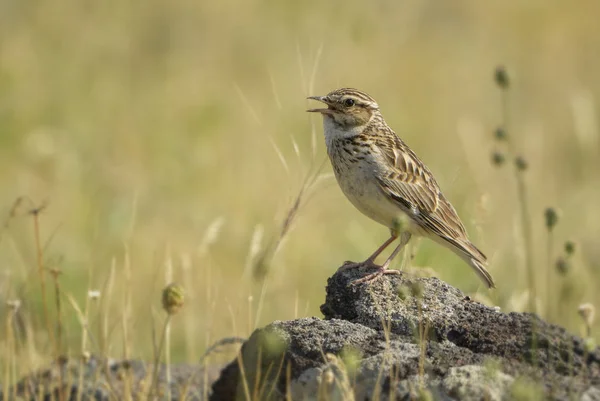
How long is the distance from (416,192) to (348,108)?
2.21ft

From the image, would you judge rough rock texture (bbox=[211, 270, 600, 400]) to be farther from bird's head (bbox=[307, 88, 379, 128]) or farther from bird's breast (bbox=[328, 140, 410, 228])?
bird's head (bbox=[307, 88, 379, 128])

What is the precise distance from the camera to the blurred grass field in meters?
10.9

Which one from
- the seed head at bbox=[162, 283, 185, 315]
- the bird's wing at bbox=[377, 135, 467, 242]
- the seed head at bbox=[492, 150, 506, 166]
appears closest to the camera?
the seed head at bbox=[492, 150, 506, 166]

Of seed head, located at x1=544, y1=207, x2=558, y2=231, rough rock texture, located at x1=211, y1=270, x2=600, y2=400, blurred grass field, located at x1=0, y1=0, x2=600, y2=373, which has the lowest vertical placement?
rough rock texture, located at x1=211, y1=270, x2=600, y2=400

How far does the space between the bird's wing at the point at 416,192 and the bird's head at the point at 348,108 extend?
9.0 inches

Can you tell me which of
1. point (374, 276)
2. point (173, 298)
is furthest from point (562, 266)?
point (374, 276)

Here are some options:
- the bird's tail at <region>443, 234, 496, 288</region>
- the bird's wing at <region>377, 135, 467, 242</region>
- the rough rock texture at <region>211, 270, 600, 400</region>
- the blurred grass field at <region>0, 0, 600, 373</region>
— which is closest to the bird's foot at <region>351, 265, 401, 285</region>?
the rough rock texture at <region>211, 270, 600, 400</region>

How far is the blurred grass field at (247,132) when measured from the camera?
10.9 metres

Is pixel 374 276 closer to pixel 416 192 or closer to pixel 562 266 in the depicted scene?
pixel 416 192

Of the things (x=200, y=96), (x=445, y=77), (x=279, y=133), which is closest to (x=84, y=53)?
(x=200, y=96)

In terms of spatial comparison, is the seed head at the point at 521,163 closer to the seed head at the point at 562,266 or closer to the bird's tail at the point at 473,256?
the seed head at the point at 562,266

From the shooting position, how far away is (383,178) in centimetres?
716

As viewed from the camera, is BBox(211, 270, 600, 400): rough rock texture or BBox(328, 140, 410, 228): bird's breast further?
BBox(328, 140, 410, 228): bird's breast

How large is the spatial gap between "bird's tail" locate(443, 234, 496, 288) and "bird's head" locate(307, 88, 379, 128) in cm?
93
